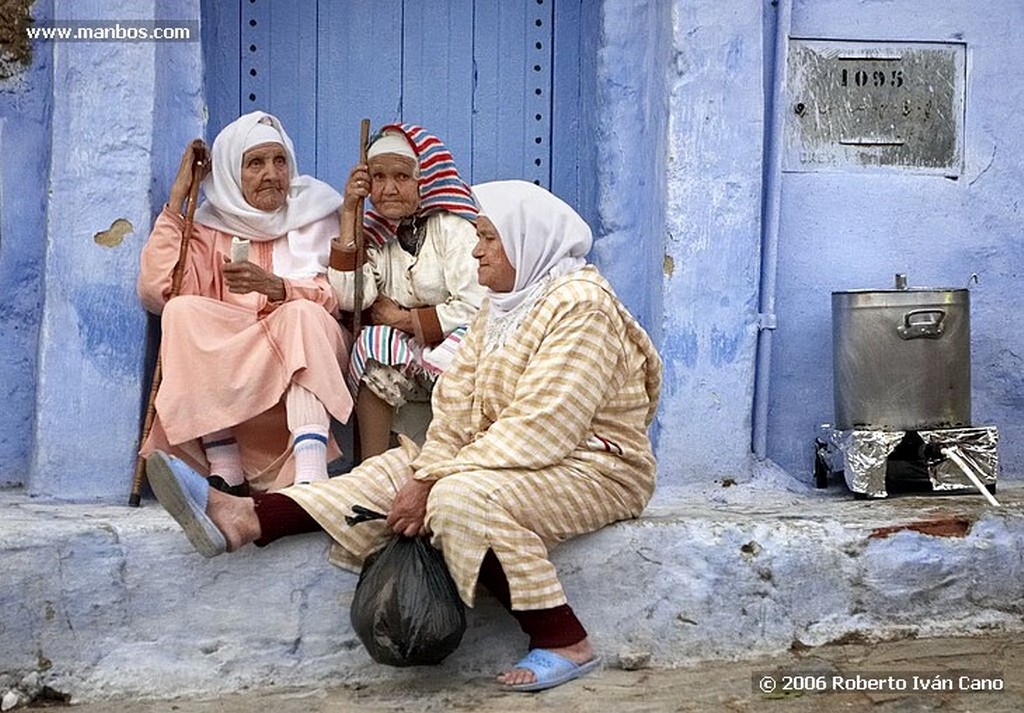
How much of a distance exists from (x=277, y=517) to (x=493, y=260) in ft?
3.01

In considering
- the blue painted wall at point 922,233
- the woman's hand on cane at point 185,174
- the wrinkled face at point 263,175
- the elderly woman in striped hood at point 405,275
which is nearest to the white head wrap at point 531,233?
the elderly woman in striped hood at point 405,275

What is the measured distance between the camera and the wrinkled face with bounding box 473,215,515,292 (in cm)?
404

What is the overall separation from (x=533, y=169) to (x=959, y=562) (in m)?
2.17

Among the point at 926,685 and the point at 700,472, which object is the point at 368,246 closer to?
the point at 700,472

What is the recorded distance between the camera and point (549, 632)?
3.86 meters

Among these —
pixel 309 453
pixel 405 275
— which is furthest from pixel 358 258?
pixel 309 453

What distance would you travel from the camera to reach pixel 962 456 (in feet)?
15.8

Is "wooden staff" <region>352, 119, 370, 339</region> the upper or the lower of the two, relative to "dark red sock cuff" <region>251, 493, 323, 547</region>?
upper

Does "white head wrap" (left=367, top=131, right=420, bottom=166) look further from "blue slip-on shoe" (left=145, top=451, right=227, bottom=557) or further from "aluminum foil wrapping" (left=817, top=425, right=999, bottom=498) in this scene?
"aluminum foil wrapping" (left=817, top=425, right=999, bottom=498)

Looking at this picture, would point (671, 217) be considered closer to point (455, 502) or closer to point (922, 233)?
point (922, 233)

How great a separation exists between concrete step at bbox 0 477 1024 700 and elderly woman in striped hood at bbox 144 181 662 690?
5.1 inches

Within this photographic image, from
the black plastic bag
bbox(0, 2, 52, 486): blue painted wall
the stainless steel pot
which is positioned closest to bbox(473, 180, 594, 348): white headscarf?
the black plastic bag

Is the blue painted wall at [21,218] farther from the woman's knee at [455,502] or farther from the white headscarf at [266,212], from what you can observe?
the woman's knee at [455,502]

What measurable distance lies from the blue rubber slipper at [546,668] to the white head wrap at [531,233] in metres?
0.96
